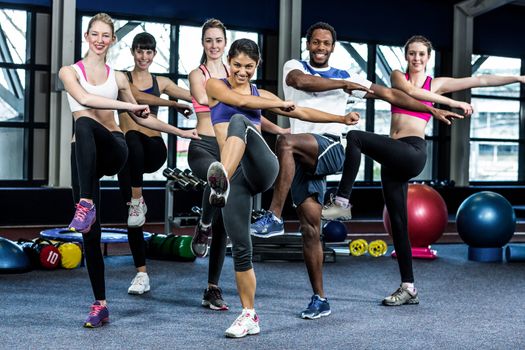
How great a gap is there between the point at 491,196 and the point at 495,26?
20.0ft

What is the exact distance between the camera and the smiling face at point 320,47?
12.1ft

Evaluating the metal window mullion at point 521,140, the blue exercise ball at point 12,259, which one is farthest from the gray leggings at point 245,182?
the metal window mullion at point 521,140

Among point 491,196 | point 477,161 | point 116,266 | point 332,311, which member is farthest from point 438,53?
point 332,311

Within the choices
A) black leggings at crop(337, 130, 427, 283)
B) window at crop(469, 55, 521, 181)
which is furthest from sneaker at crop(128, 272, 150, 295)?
window at crop(469, 55, 521, 181)

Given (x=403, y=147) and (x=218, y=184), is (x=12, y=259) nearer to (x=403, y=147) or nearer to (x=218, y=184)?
(x=218, y=184)

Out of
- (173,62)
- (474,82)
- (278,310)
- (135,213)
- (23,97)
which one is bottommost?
(278,310)

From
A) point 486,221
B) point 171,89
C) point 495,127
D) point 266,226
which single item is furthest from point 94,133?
A: point 495,127

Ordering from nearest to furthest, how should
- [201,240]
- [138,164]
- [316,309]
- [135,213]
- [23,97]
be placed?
[316,309], [201,240], [135,213], [138,164], [23,97]

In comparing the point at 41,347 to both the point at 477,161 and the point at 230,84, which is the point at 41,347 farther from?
the point at 477,161

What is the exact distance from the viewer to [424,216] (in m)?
6.37

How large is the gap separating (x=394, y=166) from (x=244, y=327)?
1296 millimetres

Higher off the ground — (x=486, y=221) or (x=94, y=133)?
(x=94, y=133)

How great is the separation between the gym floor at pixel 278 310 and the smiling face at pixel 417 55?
55.5 inches

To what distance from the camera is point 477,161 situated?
11953mm
